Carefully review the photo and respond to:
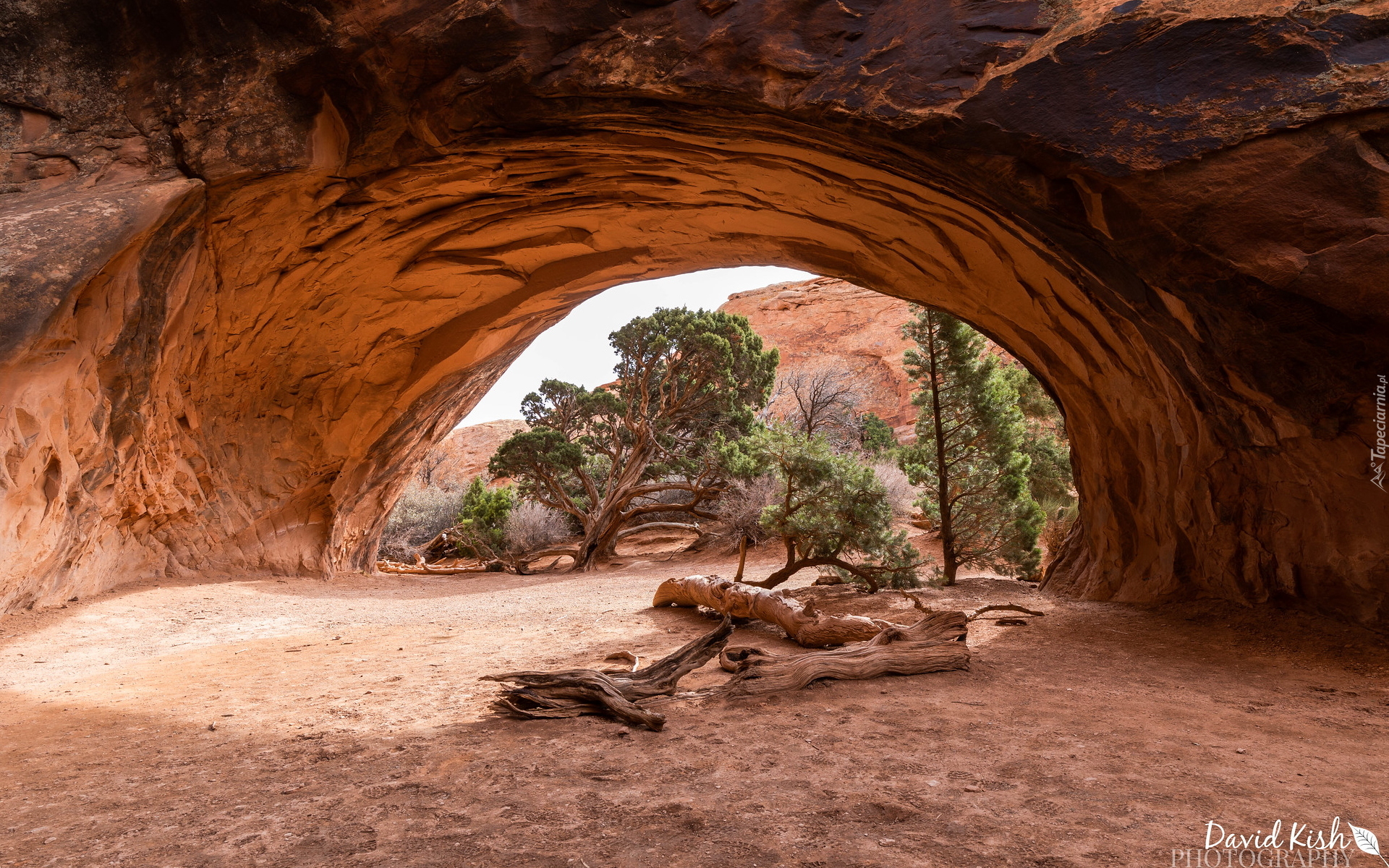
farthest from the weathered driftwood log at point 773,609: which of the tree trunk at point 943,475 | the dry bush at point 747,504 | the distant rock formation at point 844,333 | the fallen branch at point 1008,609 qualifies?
the distant rock formation at point 844,333

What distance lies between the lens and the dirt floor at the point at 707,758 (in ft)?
7.35

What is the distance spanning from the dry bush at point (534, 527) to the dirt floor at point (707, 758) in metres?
12.7

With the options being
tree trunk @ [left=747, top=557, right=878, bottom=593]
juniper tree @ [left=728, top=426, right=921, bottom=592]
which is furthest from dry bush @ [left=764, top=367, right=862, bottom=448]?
tree trunk @ [left=747, top=557, right=878, bottom=593]

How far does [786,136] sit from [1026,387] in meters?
9.00

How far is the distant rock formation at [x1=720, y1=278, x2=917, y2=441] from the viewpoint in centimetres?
2966

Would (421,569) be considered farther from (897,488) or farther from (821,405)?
(821,405)

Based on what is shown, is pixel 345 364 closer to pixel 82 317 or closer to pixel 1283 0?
pixel 82 317

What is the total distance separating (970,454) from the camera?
926 centimetres

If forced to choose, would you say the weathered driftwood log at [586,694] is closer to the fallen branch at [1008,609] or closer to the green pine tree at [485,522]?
the fallen branch at [1008,609]

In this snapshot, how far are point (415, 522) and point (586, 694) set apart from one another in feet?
65.8

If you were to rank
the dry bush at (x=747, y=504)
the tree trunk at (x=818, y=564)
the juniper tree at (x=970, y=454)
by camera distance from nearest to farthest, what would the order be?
1. the tree trunk at (x=818, y=564)
2. the juniper tree at (x=970, y=454)
3. the dry bush at (x=747, y=504)

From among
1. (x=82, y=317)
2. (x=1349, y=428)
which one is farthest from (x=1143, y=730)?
(x=82, y=317)

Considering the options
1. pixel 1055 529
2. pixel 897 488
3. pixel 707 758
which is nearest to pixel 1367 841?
pixel 707 758

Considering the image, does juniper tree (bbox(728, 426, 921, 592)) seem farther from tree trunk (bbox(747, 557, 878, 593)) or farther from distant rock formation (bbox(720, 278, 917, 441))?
distant rock formation (bbox(720, 278, 917, 441))
